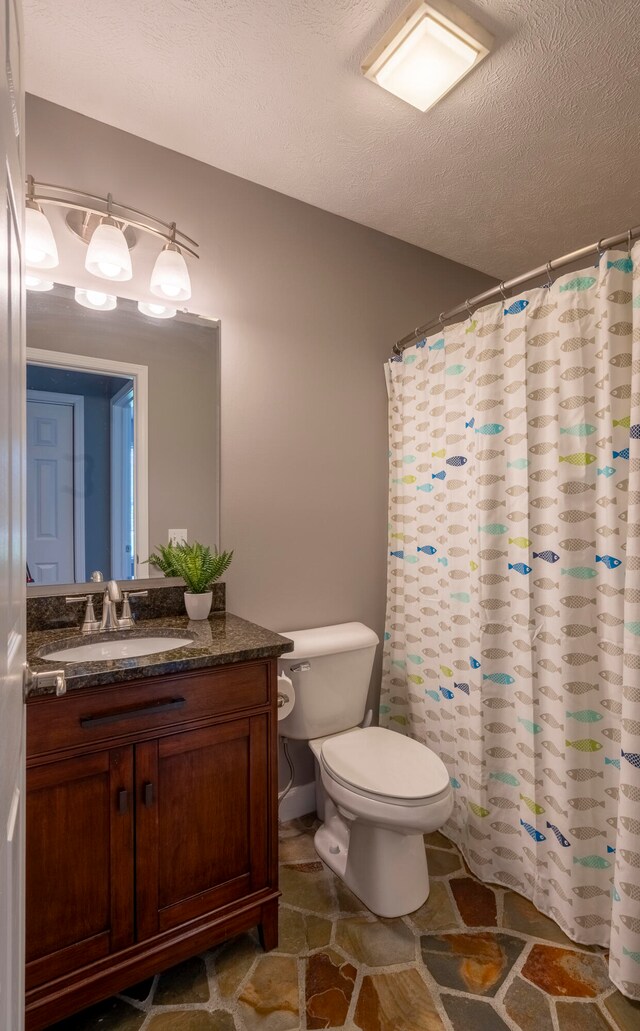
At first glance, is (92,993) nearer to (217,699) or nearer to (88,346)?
(217,699)

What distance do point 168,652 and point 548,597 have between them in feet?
3.76

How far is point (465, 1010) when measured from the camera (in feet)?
4.28

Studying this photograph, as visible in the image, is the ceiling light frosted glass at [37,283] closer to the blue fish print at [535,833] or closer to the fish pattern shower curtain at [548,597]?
the fish pattern shower curtain at [548,597]

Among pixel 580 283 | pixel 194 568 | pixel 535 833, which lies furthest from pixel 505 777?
pixel 580 283

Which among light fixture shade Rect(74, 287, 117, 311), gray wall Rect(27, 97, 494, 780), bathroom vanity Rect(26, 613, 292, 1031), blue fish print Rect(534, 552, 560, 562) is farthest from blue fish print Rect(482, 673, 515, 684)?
light fixture shade Rect(74, 287, 117, 311)

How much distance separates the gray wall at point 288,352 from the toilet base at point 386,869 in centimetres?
51

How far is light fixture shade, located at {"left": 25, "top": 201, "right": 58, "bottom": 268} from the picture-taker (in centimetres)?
147

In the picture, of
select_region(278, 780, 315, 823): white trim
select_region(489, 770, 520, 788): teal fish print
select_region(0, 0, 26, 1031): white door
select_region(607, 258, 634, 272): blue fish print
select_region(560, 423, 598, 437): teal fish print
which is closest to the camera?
select_region(0, 0, 26, 1031): white door

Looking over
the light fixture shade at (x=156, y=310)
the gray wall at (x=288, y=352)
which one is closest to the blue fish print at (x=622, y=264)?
the gray wall at (x=288, y=352)

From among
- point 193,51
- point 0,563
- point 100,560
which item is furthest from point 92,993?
point 193,51

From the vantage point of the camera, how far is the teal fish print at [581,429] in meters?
1.50

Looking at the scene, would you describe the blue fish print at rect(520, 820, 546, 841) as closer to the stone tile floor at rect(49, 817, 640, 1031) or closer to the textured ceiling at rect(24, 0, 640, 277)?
A: the stone tile floor at rect(49, 817, 640, 1031)

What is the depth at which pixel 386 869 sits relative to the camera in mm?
1617

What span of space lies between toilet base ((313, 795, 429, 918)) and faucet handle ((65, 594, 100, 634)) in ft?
3.36
